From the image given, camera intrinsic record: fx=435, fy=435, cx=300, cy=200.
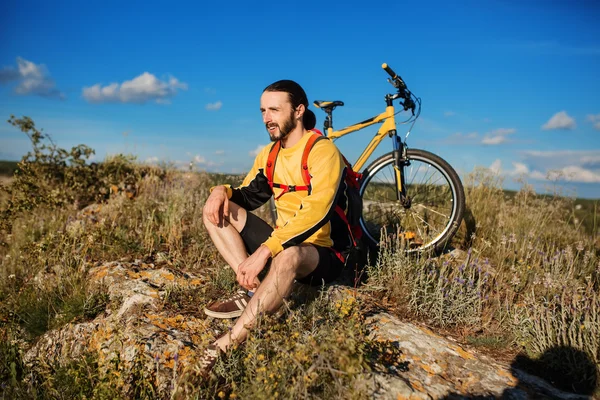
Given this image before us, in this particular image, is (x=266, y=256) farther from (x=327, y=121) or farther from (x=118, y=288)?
(x=327, y=121)

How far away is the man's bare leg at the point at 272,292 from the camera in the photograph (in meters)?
3.02

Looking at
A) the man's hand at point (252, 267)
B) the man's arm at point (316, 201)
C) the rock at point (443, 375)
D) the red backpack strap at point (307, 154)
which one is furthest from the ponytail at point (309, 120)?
the rock at point (443, 375)

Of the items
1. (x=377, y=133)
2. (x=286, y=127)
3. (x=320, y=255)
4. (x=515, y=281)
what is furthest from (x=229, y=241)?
(x=515, y=281)

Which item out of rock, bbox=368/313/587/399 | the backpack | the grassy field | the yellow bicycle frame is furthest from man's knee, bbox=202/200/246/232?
the yellow bicycle frame

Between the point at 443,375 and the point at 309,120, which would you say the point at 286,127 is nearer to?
the point at 309,120

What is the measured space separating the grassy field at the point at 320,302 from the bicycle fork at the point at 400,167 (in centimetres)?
79

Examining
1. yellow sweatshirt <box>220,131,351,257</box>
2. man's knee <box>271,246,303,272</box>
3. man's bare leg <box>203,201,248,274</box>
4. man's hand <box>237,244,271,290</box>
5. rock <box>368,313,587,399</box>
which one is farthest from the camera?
man's bare leg <box>203,201,248,274</box>

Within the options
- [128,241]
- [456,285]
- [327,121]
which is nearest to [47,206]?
[128,241]

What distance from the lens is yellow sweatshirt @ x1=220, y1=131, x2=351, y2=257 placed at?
3236 mm

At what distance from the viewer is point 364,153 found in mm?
5953

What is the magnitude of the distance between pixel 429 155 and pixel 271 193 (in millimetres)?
2377

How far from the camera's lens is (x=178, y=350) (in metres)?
3.29

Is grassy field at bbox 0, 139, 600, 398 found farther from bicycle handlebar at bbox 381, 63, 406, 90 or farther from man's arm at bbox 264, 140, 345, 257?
bicycle handlebar at bbox 381, 63, 406, 90

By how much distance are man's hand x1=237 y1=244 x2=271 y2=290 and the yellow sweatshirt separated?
67 millimetres
